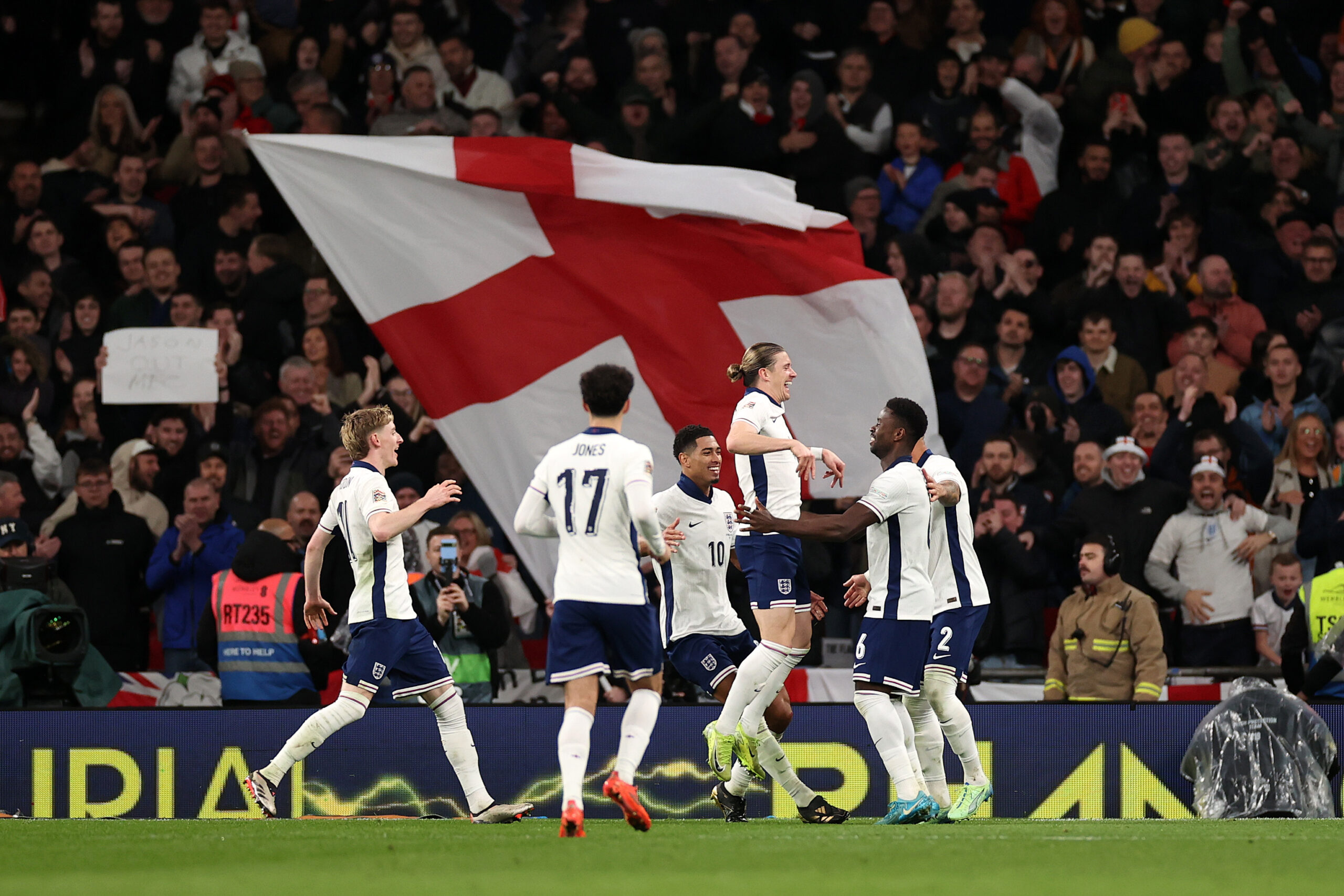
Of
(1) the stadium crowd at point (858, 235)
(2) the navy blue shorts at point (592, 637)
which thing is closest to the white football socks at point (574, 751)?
(2) the navy blue shorts at point (592, 637)

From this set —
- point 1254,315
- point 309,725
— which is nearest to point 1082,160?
point 1254,315

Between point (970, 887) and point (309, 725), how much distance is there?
195 inches

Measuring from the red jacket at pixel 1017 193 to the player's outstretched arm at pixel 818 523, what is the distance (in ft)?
24.7

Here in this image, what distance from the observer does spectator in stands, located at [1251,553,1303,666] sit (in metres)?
12.9

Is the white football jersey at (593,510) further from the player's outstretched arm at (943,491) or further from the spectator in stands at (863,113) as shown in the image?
the spectator in stands at (863,113)

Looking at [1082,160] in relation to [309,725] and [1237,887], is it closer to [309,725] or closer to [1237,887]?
[309,725]

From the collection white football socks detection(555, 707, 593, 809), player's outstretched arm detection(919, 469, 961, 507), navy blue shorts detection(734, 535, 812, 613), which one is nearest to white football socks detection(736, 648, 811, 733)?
navy blue shorts detection(734, 535, 812, 613)

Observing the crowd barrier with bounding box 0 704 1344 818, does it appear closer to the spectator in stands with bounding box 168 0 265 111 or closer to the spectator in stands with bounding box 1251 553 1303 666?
the spectator in stands with bounding box 1251 553 1303 666

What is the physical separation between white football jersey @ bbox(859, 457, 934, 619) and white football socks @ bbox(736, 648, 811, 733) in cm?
68

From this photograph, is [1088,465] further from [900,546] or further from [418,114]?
[418,114]

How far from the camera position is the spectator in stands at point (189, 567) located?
1356 cm

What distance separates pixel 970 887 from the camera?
256 inches

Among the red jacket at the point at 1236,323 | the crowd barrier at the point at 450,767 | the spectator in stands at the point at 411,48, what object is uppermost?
the spectator in stands at the point at 411,48

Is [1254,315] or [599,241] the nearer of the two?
[599,241]
